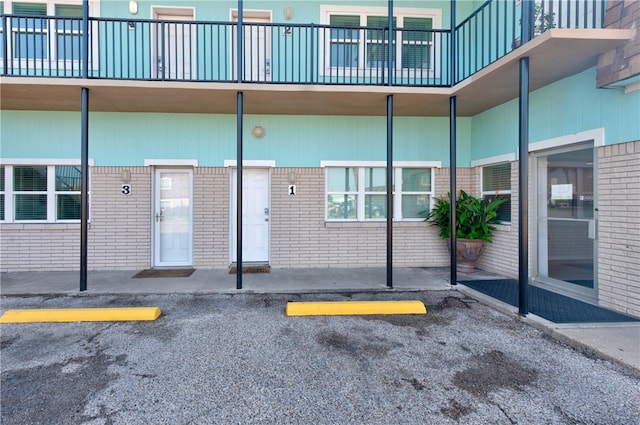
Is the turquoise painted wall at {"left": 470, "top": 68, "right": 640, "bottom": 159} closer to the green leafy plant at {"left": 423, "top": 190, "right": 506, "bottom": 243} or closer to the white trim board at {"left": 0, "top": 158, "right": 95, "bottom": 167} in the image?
the green leafy plant at {"left": 423, "top": 190, "right": 506, "bottom": 243}

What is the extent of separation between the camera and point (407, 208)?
24.1ft

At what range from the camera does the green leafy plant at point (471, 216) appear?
6375 mm

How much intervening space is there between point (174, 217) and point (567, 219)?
778 cm

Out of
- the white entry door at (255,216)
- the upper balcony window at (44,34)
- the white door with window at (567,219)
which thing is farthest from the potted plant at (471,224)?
the upper balcony window at (44,34)

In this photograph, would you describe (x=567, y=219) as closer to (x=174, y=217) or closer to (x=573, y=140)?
(x=573, y=140)

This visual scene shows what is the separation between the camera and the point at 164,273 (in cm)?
646

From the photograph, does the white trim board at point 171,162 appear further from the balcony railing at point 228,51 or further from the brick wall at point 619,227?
the brick wall at point 619,227

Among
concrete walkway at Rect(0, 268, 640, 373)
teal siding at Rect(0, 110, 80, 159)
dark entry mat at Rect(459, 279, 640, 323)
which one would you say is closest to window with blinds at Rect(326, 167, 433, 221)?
concrete walkway at Rect(0, 268, 640, 373)

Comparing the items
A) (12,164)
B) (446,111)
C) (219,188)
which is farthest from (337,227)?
(12,164)

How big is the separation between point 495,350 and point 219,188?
590cm

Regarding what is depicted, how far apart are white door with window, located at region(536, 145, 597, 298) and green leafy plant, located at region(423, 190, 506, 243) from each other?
3.08ft

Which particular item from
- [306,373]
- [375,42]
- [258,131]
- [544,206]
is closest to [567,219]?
[544,206]

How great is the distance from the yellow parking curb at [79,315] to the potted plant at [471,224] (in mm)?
5760

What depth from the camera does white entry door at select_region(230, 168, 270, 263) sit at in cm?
711
